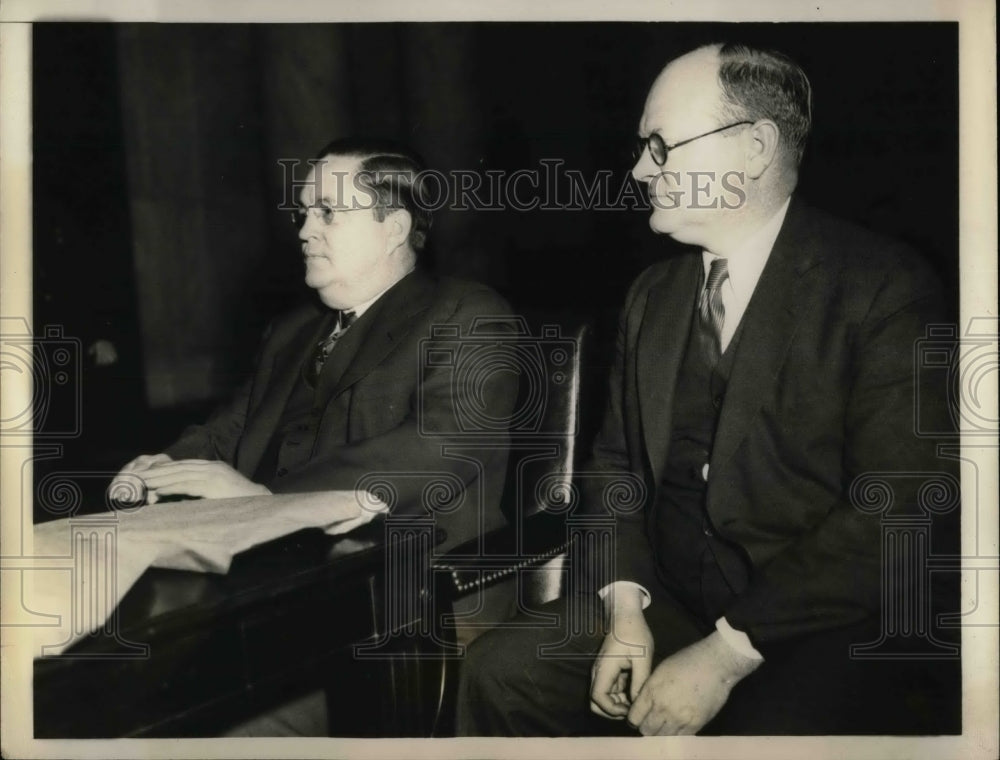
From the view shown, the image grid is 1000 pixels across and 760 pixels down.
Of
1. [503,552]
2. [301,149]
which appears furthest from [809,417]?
[301,149]

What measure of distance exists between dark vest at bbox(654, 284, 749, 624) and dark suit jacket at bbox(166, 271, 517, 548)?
0.34 meters

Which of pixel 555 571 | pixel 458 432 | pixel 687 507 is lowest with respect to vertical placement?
pixel 555 571

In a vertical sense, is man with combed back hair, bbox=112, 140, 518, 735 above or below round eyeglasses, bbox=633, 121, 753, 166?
below

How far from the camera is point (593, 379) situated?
6.15 ft

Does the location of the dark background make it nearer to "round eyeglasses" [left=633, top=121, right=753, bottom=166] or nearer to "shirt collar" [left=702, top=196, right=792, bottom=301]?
"round eyeglasses" [left=633, top=121, right=753, bottom=166]

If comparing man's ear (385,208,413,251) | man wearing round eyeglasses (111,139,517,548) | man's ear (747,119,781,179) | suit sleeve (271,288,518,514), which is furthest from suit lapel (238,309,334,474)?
man's ear (747,119,781,179)

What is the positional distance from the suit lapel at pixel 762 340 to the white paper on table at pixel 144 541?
70 cm

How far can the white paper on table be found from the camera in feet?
5.06

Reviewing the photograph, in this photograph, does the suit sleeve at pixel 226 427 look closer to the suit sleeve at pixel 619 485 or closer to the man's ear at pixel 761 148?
the suit sleeve at pixel 619 485

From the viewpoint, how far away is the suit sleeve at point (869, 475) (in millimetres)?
1717

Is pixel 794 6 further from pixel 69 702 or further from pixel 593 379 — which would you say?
pixel 69 702

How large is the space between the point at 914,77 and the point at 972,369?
63 centimetres

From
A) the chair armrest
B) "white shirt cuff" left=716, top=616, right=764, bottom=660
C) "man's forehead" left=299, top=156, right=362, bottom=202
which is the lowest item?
"white shirt cuff" left=716, top=616, right=764, bottom=660

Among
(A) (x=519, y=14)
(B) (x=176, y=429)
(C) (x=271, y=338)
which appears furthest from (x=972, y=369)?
(B) (x=176, y=429)
